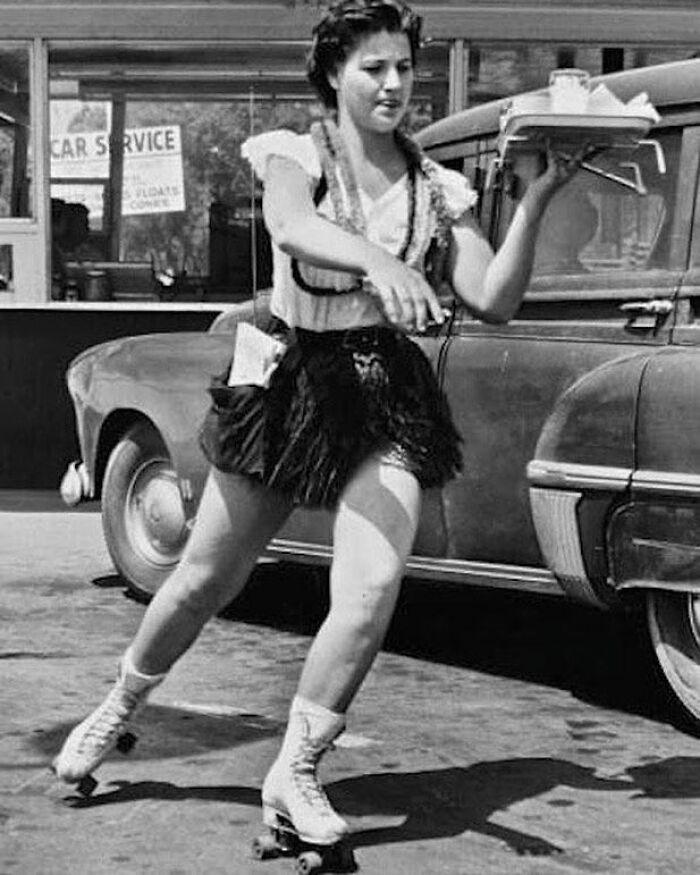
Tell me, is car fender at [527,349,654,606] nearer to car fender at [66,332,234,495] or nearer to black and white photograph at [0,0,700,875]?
black and white photograph at [0,0,700,875]

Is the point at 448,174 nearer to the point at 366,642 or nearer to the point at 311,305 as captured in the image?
the point at 311,305

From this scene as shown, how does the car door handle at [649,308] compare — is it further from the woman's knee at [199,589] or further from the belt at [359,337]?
the woman's knee at [199,589]

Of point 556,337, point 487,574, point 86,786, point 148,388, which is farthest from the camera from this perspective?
point 148,388

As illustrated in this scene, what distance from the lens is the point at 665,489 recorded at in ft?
18.1

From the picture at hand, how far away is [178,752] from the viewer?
545 centimetres

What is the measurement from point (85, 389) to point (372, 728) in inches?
114

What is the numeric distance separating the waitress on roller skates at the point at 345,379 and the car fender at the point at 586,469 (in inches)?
47.2

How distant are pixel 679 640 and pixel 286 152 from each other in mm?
2086

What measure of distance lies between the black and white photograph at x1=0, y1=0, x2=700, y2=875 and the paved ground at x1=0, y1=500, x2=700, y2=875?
2 centimetres

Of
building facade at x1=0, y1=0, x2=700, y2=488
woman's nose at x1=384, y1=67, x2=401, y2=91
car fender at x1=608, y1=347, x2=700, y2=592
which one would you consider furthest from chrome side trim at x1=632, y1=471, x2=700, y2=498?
building facade at x1=0, y1=0, x2=700, y2=488

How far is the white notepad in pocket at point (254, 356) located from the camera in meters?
4.47

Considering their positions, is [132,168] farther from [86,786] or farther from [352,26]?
[352,26]

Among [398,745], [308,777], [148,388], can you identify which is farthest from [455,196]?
[148,388]

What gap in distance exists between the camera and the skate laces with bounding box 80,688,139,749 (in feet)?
15.6
